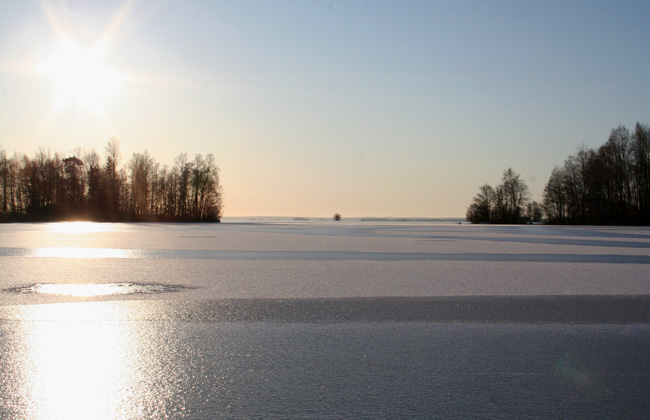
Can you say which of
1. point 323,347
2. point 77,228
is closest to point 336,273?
point 323,347

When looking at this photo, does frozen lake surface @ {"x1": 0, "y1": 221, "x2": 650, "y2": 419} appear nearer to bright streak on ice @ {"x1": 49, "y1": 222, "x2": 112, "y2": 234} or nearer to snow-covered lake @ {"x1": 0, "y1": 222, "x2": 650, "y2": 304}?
snow-covered lake @ {"x1": 0, "y1": 222, "x2": 650, "y2": 304}

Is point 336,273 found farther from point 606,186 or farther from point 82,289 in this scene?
point 606,186

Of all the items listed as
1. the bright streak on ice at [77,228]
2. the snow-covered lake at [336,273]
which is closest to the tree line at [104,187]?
the bright streak on ice at [77,228]

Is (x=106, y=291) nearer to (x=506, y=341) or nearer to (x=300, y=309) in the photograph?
(x=300, y=309)

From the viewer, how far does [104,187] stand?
86625 millimetres

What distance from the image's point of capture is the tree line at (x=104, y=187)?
85.8 meters

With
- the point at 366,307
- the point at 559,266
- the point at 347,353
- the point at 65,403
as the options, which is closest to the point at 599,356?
the point at 347,353

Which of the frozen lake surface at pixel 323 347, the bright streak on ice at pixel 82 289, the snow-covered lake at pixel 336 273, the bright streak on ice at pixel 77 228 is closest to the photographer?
the frozen lake surface at pixel 323 347

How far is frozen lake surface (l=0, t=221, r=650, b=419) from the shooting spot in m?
3.38

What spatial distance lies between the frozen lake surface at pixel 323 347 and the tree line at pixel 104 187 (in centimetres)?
7587

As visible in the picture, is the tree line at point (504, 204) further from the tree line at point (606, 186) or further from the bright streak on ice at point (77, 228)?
the bright streak on ice at point (77, 228)

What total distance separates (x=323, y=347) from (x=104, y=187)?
89564mm

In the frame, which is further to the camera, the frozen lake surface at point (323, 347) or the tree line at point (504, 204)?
the tree line at point (504, 204)

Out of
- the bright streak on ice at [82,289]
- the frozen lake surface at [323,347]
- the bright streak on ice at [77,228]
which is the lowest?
the frozen lake surface at [323,347]
